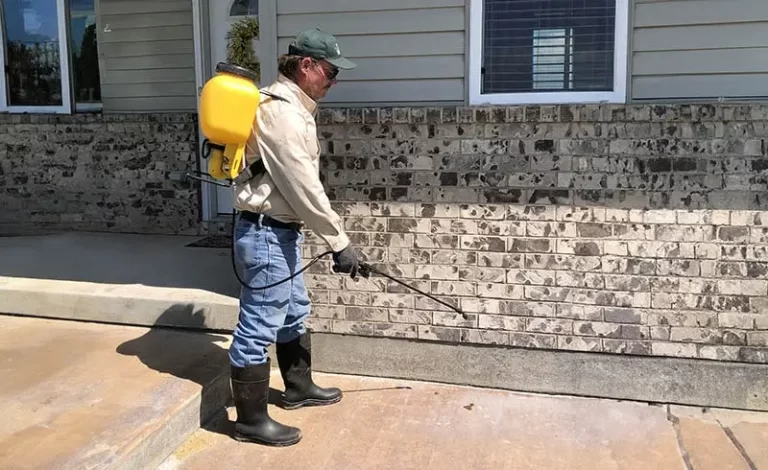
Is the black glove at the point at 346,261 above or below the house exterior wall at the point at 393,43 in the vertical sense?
below

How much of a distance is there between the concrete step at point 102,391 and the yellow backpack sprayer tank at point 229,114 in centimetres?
118

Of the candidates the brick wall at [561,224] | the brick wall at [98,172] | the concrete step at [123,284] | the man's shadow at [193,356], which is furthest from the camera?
the brick wall at [98,172]

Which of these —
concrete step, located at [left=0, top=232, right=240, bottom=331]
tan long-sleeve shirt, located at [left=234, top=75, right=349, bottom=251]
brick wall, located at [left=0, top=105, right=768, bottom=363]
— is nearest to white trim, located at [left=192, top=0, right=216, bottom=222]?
concrete step, located at [left=0, top=232, right=240, bottom=331]

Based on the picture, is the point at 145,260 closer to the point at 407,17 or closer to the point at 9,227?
the point at 9,227

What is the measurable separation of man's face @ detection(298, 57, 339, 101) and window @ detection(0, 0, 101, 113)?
15.2ft

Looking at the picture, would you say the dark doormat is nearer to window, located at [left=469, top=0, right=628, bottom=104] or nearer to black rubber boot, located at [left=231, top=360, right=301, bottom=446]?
black rubber boot, located at [left=231, top=360, right=301, bottom=446]

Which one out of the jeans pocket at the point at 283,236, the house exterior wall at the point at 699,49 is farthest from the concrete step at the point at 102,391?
the house exterior wall at the point at 699,49

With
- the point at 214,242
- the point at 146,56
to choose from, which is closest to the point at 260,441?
the point at 214,242

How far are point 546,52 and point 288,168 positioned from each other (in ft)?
5.55

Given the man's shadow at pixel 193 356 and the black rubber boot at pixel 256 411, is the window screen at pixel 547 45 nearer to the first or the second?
the black rubber boot at pixel 256 411

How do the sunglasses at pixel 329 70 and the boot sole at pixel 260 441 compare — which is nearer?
the sunglasses at pixel 329 70

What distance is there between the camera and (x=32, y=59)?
7.24m

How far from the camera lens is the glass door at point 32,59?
716cm

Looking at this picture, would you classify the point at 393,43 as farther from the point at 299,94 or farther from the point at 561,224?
the point at 561,224
